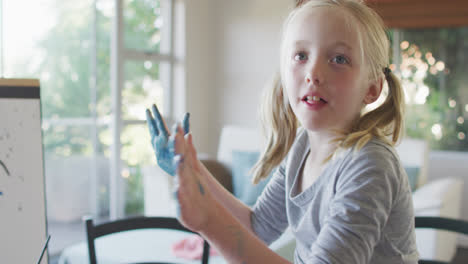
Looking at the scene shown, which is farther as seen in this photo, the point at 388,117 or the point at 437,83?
the point at 437,83

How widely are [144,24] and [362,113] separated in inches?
142

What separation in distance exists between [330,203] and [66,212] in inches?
150

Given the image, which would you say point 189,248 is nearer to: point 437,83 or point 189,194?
point 189,194

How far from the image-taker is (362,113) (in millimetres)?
854

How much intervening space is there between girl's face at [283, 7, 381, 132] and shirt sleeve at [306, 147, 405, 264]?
0.30 ft

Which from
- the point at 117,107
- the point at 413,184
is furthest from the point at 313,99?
the point at 117,107

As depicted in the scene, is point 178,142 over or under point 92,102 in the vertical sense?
over

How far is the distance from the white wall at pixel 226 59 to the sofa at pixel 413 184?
39.7 inches

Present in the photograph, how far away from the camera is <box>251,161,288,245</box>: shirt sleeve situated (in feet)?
3.09

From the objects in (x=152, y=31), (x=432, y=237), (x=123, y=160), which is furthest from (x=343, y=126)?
(x=152, y=31)

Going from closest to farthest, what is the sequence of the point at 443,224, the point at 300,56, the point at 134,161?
the point at 300,56, the point at 443,224, the point at 134,161

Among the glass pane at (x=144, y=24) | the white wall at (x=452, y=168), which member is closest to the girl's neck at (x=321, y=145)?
the glass pane at (x=144, y=24)

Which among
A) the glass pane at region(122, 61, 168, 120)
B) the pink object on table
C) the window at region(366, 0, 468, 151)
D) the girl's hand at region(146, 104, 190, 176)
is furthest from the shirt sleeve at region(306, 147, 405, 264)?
the window at region(366, 0, 468, 151)

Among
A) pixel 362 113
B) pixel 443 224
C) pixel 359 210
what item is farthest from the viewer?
pixel 443 224
